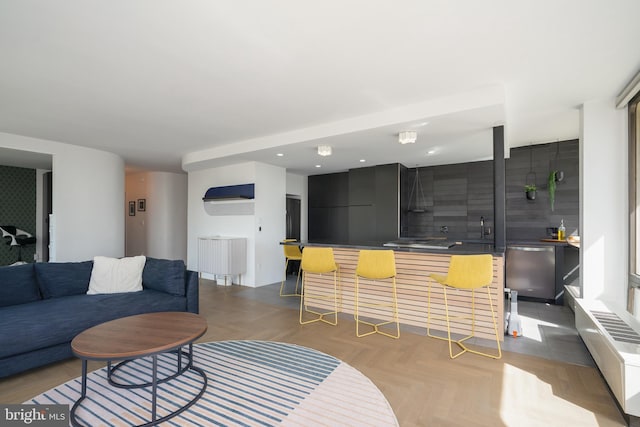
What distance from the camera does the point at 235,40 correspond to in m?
2.21

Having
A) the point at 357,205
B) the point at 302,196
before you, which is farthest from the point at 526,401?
the point at 302,196

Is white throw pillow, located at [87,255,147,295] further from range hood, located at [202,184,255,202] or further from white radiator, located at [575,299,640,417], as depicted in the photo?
white radiator, located at [575,299,640,417]

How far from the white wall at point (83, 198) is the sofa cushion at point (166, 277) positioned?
7.72 feet

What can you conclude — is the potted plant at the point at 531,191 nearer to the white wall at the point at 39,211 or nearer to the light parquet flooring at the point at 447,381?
the light parquet flooring at the point at 447,381

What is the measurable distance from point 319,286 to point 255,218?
2.15 metres

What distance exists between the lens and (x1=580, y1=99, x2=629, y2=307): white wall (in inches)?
124

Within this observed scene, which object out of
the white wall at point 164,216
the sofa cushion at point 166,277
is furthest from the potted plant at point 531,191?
the white wall at point 164,216

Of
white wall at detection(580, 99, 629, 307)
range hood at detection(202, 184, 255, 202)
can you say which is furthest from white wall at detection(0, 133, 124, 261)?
white wall at detection(580, 99, 629, 307)

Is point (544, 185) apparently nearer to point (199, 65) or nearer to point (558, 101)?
point (558, 101)

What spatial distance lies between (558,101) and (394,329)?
3.23 metres

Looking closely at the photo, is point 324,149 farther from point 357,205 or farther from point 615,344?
point 615,344

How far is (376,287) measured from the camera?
4.11 metres

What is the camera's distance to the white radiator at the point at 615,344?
192 cm

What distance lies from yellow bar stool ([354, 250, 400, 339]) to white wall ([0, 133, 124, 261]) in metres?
4.85
